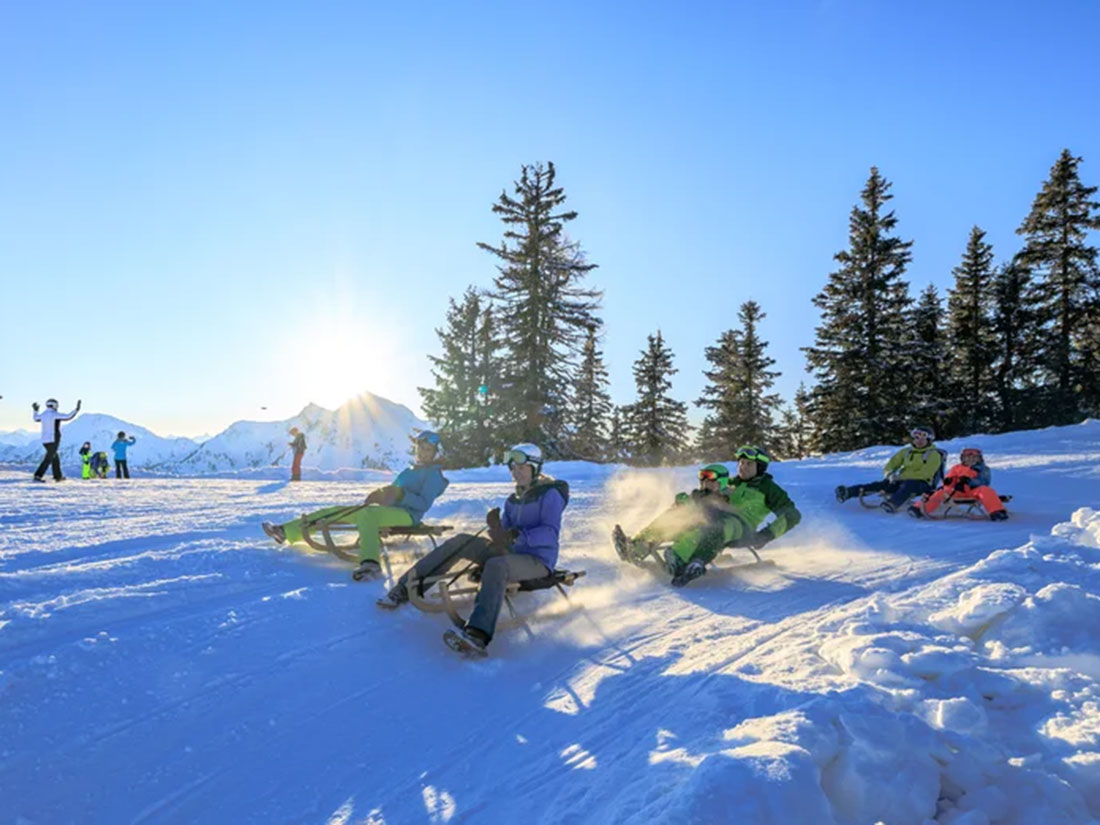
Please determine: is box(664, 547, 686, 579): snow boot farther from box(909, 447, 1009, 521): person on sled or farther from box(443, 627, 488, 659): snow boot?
box(909, 447, 1009, 521): person on sled

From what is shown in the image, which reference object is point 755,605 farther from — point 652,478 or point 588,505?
point 652,478

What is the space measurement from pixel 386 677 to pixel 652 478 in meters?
11.0

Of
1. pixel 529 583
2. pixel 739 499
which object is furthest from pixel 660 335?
pixel 529 583

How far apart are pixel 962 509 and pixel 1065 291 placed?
28647 mm

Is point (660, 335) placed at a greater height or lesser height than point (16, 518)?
greater

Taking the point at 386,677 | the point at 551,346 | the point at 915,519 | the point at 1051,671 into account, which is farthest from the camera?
the point at 551,346

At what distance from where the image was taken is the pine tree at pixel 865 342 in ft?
93.3

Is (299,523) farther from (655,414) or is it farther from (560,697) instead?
(655,414)

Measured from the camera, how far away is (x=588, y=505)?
11.9 metres

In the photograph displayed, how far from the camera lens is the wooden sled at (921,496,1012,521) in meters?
9.62

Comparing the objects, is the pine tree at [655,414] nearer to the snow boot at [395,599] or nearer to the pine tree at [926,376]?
the pine tree at [926,376]

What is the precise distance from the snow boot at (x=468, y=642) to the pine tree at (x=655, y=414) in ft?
102

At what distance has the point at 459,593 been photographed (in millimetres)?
5410

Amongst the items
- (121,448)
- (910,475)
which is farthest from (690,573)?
(121,448)
